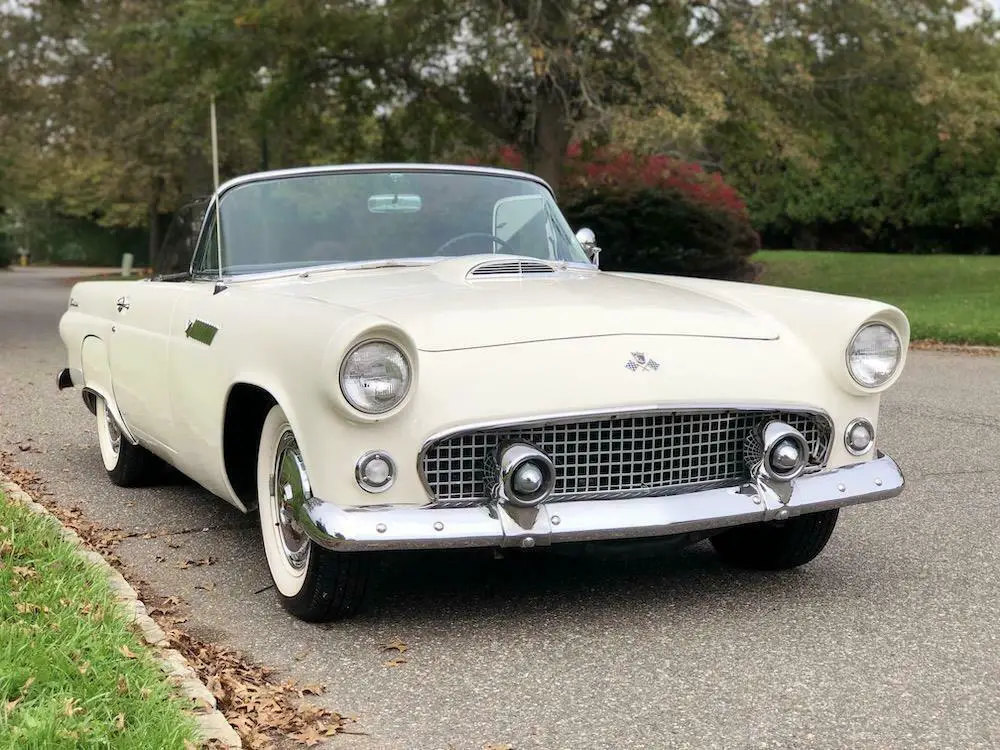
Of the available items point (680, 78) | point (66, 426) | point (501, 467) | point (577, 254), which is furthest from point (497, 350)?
point (680, 78)

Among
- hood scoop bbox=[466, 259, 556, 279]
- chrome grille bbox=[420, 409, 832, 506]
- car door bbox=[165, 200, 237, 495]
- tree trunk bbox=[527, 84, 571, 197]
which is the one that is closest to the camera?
chrome grille bbox=[420, 409, 832, 506]

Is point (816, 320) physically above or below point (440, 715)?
above

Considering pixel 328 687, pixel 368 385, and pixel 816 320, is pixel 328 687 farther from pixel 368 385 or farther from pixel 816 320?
pixel 816 320

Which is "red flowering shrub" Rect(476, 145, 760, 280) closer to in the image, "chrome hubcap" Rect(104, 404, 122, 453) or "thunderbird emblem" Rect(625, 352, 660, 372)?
"chrome hubcap" Rect(104, 404, 122, 453)

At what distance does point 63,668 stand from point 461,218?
98.6 inches

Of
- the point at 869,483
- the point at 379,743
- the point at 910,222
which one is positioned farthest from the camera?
the point at 910,222

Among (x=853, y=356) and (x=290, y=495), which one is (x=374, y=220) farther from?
(x=853, y=356)

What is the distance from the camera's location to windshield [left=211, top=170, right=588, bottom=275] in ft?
14.7

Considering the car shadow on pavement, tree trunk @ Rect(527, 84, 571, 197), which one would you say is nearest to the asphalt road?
the car shadow on pavement

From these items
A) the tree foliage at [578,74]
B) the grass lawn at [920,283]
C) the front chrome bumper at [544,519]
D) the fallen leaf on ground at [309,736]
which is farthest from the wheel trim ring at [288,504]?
the tree foliage at [578,74]

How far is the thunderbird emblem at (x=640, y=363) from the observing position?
11.1 ft

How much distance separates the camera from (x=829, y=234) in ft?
108

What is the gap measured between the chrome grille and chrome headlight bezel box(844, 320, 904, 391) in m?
0.20

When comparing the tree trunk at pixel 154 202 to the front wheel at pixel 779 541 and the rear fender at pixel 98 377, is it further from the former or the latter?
the front wheel at pixel 779 541
